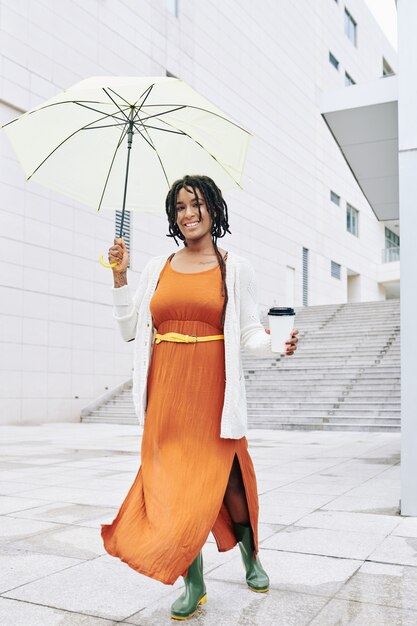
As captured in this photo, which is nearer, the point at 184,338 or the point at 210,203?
the point at 184,338

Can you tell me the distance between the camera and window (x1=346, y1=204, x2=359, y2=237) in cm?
3834

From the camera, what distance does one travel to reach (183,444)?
3080 mm

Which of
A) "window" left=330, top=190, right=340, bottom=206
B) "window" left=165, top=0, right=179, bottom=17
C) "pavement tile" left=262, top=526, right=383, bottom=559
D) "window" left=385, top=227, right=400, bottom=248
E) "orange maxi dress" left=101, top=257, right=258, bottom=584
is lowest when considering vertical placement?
"pavement tile" left=262, top=526, right=383, bottom=559

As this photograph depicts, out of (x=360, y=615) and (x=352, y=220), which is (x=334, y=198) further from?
(x=360, y=615)

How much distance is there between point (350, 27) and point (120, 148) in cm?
4037

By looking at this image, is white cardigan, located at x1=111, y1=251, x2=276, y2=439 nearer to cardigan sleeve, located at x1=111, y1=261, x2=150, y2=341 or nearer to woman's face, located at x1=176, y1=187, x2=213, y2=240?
cardigan sleeve, located at x1=111, y1=261, x2=150, y2=341

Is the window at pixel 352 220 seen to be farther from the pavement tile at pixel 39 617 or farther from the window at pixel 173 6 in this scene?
the pavement tile at pixel 39 617

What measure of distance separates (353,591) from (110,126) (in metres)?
2.89

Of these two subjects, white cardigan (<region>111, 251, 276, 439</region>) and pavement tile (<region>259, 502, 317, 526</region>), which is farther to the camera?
pavement tile (<region>259, 502, 317, 526</region>)

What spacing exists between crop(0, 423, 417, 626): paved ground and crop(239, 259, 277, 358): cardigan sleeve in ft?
4.01

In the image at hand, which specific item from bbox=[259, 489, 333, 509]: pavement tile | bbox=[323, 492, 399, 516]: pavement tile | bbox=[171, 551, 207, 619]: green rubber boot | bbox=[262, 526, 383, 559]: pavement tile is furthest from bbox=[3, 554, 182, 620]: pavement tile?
bbox=[323, 492, 399, 516]: pavement tile

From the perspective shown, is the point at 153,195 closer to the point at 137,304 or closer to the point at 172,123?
the point at 172,123

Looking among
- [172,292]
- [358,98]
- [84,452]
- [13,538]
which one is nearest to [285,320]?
[172,292]

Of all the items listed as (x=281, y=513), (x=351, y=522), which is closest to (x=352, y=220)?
(x=281, y=513)
